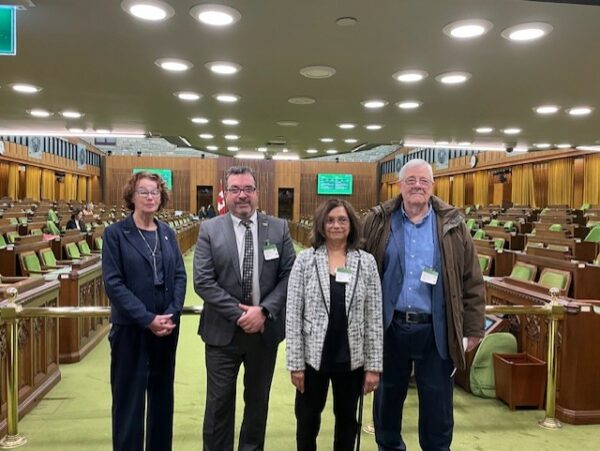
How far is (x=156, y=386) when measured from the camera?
237 cm

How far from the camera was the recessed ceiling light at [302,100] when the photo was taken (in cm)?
640

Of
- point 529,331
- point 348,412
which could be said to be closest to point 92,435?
point 348,412

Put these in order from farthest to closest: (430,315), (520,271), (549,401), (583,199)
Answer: (583,199) → (520,271) → (549,401) → (430,315)

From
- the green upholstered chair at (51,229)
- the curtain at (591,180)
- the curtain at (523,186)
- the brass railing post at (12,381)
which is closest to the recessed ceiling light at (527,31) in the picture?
the brass railing post at (12,381)

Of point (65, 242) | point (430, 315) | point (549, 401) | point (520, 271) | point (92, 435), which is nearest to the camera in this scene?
point (430, 315)

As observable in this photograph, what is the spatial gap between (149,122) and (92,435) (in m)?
6.60

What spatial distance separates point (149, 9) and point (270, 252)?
206 cm

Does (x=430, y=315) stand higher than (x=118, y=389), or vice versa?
(x=430, y=315)

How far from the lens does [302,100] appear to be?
21.5ft

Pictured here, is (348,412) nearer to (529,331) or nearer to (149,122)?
(529,331)

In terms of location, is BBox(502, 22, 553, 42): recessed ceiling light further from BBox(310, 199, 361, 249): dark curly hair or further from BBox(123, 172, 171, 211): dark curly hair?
BBox(123, 172, 171, 211): dark curly hair

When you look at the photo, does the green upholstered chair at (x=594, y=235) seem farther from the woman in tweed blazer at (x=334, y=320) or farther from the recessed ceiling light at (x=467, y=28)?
the woman in tweed blazer at (x=334, y=320)

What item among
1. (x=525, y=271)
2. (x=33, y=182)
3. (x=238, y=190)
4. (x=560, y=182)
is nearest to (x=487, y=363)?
(x=525, y=271)

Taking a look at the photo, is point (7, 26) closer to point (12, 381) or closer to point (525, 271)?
point (12, 381)
